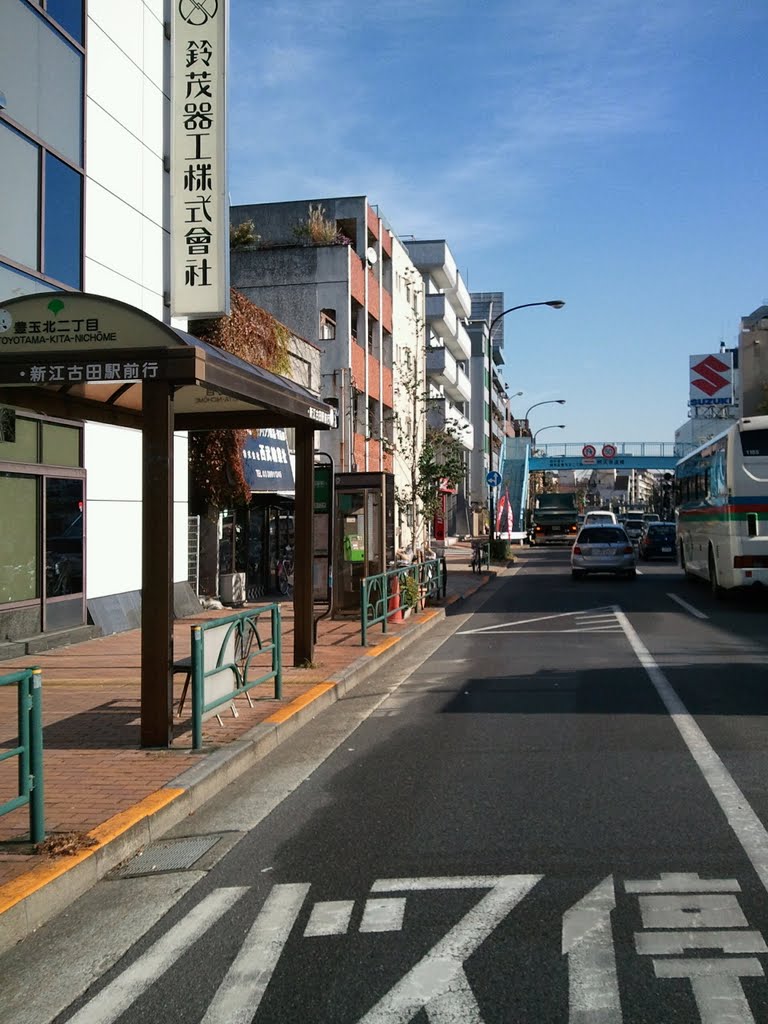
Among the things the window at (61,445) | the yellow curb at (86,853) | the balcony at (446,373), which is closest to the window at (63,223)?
the window at (61,445)

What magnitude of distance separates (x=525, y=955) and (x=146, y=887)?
205cm

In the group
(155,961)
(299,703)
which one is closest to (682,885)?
(155,961)

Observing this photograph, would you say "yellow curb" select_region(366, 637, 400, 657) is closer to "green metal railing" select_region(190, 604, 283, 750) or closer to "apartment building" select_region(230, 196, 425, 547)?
"green metal railing" select_region(190, 604, 283, 750)

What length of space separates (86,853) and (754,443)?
1718 centimetres

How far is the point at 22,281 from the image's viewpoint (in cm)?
1354

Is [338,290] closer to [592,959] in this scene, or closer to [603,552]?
[603,552]

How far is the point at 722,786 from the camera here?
6.88 meters

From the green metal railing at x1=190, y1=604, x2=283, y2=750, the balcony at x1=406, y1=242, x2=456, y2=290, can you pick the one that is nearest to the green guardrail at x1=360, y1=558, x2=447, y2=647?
the green metal railing at x1=190, y1=604, x2=283, y2=750

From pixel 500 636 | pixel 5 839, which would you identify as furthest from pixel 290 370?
pixel 5 839

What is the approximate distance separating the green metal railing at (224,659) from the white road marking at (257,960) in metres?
2.69

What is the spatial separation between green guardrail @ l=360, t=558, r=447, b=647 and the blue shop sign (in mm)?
4036

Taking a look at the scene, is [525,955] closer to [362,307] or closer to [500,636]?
[500,636]

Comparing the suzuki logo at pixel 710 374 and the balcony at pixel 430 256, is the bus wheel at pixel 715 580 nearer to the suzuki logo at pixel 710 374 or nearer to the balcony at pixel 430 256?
the suzuki logo at pixel 710 374

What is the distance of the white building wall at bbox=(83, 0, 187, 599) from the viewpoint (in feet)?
51.3
